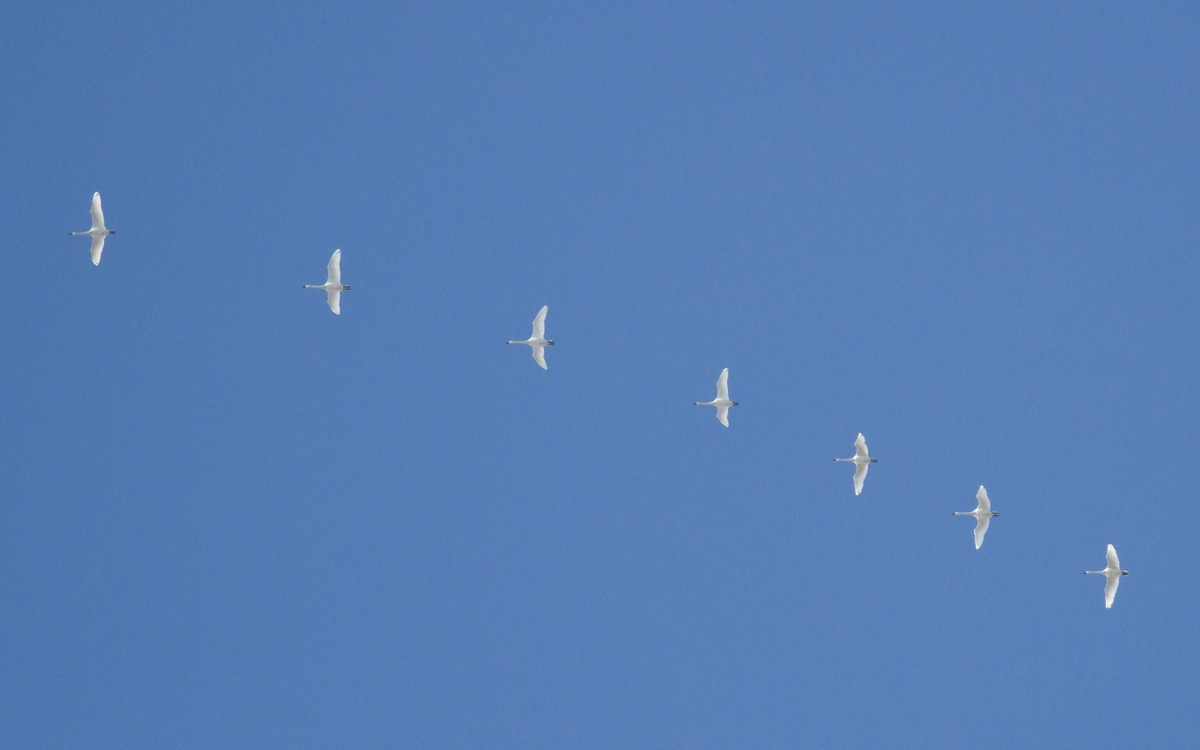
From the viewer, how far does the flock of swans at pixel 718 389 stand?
11275cm

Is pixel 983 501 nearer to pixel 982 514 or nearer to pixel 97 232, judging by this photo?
pixel 982 514

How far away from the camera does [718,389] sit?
120250mm

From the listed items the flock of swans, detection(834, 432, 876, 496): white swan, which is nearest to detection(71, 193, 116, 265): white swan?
the flock of swans

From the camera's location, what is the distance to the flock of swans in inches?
4439

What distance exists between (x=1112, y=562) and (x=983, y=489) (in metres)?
6.54

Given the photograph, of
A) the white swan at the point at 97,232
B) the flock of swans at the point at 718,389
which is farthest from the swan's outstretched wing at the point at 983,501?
the white swan at the point at 97,232

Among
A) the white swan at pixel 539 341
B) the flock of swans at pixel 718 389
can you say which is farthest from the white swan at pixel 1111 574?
the white swan at pixel 539 341

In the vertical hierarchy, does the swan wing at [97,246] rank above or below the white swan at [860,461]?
above

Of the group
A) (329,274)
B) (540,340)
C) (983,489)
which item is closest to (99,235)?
(329,274)

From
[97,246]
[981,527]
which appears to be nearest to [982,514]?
[981,527]

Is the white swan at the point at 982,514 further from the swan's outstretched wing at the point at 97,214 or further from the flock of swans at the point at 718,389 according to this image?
the swan's outstretched wing at the point at 97,214

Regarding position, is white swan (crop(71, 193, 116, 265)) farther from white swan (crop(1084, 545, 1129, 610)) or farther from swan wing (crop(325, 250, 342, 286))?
white swan (crop(1084, 545, 1129, 610))

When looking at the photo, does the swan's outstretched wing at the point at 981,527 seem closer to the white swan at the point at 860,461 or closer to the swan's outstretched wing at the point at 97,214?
the white swan at the point at 860,461

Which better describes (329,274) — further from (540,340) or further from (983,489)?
(983,489)
